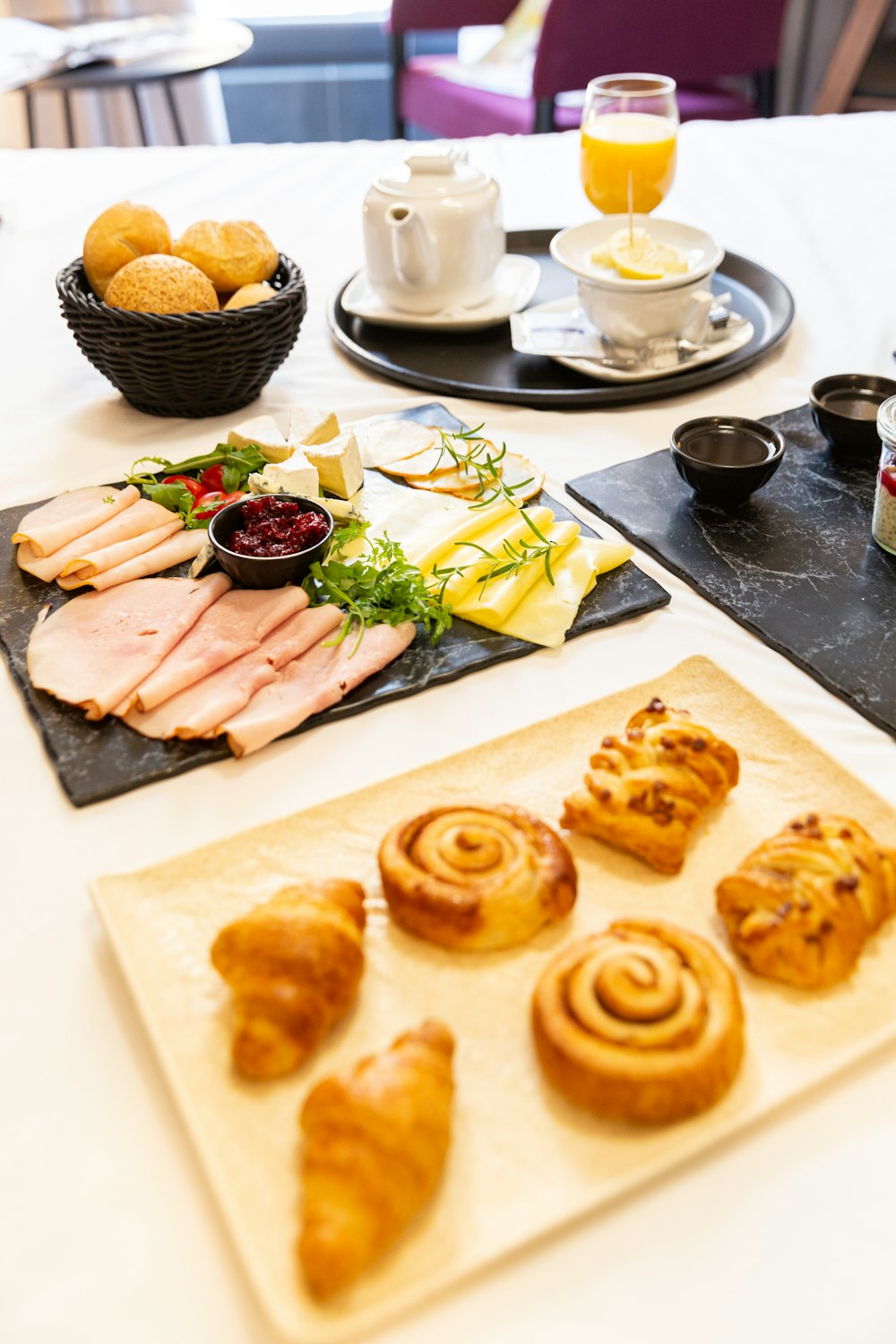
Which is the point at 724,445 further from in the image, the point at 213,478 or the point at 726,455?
the point at 213,478

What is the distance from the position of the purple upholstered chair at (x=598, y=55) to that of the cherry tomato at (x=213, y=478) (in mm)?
2536

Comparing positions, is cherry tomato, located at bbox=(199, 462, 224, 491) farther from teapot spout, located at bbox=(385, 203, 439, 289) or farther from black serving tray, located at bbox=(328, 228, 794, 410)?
teapot spout, located at bbox=(385, 203, 439, 289)

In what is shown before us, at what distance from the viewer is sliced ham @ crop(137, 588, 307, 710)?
121 centimetres

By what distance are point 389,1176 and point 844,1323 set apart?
0.97 ft

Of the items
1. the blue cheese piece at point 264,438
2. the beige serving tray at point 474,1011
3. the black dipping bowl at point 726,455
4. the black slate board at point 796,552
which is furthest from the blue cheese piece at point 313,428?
the beige serving tray at point 474,1011

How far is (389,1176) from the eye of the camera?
2.28 ft

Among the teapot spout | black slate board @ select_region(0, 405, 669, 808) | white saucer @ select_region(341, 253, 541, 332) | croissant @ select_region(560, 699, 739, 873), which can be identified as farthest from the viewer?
white saucer @ select_region(341, 253, 541, 332)

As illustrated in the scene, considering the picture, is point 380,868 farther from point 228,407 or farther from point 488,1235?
point 228,407

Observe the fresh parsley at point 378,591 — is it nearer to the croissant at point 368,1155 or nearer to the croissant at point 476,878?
the croissant at point 476,878

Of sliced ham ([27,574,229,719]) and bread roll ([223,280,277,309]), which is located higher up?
bread roll ([223,280,277,309])

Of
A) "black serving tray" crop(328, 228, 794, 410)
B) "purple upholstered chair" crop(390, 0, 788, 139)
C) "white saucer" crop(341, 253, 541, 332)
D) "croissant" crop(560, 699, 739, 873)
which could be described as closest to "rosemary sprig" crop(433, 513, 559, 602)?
"croissant" crop(560, 699, 739, 873)

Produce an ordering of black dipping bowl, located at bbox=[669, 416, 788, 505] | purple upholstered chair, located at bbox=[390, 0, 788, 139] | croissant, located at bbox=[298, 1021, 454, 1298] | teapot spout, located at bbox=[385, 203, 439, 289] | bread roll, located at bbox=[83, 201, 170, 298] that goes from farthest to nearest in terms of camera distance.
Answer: purple upholstered chair, located at bbox=[390, 0, 788, 139] < teapot spout, located at bbox=[385, 203, 439, 289] < bread roll, located at bbox=[83, 201, 170, 298] < black dipping bowl, located at bbox=[669, 416, 788, 505] < croissant, located at bbox=[298, 1021, 454, 1298]

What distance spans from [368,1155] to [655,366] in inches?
56.1

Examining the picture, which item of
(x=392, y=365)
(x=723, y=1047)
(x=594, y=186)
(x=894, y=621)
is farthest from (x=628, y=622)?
(x=594, y=186)
